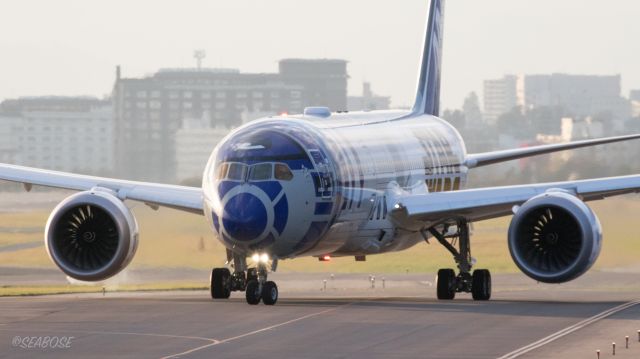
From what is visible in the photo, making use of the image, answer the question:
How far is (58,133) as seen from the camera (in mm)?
101625

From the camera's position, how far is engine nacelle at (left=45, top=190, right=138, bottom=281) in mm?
41031

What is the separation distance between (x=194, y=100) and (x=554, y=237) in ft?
252

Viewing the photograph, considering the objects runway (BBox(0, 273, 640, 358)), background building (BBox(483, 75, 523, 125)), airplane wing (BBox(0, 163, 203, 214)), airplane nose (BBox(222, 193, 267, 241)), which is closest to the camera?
runway (BBox(0, 273, 640, 358))

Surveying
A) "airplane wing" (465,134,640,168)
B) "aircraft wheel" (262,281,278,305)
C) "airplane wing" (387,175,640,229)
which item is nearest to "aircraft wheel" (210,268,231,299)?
"aircraft wheel" (262,281,278,305)

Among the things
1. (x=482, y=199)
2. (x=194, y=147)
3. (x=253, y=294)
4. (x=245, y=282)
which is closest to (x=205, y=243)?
(x=245, y=282)

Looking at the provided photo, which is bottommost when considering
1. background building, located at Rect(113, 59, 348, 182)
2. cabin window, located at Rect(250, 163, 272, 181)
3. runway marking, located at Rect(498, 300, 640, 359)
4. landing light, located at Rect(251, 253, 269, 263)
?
runway marking, located at Rect(498, 300, 640, 359)

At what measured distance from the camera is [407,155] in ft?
155

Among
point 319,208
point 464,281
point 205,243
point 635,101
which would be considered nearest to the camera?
point 319,208

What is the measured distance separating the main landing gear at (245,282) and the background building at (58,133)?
45682 millimetres

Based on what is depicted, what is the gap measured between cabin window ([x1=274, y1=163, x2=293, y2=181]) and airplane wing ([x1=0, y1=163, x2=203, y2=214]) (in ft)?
16.1

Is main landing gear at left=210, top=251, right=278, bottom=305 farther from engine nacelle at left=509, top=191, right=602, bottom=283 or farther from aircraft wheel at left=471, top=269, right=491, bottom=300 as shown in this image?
aircraft wheel at left=471, top=269, right=491, bottom=300

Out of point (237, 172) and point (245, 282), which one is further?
point (245, 282)

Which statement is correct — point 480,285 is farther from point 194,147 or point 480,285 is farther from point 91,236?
point 194,147

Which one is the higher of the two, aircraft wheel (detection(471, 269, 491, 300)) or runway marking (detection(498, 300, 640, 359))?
aircraft wheel (detection(471, 269, 491, 300))
